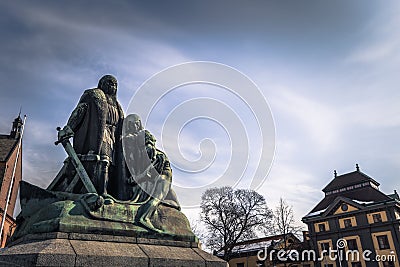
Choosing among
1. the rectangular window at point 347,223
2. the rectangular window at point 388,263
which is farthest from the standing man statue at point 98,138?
the rectangular window at point 347,223

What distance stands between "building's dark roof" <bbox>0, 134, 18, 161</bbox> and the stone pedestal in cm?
4066

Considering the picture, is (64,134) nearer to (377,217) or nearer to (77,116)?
(77,116)

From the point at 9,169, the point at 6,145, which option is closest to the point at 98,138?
the point at 9,169

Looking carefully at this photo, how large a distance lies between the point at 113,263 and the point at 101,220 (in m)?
1.03

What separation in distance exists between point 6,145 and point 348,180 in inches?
2131

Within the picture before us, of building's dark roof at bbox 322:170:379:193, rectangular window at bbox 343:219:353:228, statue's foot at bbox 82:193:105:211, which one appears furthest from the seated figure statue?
building's dark roof at bbox 322:170:379:193

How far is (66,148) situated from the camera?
6797 mm

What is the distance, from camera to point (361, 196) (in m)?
49.4

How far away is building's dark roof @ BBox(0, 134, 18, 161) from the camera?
4060 cm

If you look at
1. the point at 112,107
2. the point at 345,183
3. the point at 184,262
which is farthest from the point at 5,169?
the point at 345,183

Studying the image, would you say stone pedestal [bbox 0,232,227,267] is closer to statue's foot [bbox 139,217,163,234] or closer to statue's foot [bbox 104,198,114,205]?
statue's foot [bbox 139,217,163,234]

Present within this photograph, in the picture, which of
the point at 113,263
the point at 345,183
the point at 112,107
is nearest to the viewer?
the point at 113,263

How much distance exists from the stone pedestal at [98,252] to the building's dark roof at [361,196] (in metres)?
47.6

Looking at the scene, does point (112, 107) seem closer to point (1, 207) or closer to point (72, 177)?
point (72, 177)
